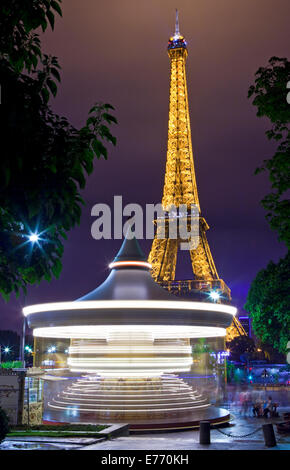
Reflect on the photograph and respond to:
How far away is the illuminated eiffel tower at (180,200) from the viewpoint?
6862 centimetres

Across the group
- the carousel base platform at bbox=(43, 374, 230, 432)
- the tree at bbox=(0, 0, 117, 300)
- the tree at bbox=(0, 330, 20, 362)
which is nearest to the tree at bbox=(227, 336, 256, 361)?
the carousel base platform at bbox=(43, 374, 230, 432)

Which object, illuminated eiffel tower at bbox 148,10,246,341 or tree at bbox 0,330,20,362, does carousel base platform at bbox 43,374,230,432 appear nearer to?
illuminated eiffel tower at bbox 148,10,246,341

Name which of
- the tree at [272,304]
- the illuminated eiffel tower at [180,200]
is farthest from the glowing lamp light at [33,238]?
the illuminated eiffel tower at [180,200]

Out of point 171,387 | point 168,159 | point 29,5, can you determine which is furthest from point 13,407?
point 168,159

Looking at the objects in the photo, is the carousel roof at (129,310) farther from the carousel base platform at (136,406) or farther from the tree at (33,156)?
the tree at (33,156)

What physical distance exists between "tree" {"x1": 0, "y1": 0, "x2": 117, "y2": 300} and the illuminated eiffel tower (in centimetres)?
5863

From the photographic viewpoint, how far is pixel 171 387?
72.1 ft

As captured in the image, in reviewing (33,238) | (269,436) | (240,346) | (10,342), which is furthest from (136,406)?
(10,342)

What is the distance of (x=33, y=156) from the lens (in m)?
5.52

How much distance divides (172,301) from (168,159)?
58.0 metres

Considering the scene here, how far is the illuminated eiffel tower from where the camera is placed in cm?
6862

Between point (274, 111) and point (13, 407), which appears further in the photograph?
point (13, 407)
